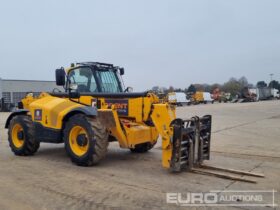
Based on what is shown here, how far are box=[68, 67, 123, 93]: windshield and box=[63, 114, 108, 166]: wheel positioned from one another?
45.0 inches

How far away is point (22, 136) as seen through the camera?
9562mm

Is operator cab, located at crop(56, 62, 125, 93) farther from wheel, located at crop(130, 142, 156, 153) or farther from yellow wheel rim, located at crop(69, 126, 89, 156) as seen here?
wheel, located at crop(130, 142, 156, 153)

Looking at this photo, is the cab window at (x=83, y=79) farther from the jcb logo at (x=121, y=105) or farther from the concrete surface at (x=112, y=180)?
the concrete surface at (x=112, y=180)

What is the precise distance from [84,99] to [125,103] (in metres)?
1.07

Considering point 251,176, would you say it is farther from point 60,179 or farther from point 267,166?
point 60,179

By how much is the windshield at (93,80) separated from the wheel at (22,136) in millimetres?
1587

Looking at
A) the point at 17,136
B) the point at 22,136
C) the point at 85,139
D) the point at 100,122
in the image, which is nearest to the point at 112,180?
the point at 85,139

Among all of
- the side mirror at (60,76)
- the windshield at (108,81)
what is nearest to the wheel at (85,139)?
the side mirror at (60,76)

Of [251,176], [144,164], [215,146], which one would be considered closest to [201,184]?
[251,176]

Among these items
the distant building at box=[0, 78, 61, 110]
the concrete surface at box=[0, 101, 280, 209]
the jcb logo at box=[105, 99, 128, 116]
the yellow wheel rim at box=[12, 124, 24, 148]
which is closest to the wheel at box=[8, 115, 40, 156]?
the yellow wheel rim at box=[12, 124, 24, 148]

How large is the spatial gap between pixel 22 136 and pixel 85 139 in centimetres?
246

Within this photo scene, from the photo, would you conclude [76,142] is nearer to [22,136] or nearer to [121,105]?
[121,105]

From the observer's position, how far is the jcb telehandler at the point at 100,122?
744 centimetres

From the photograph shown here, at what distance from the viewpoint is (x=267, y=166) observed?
27.1ft
